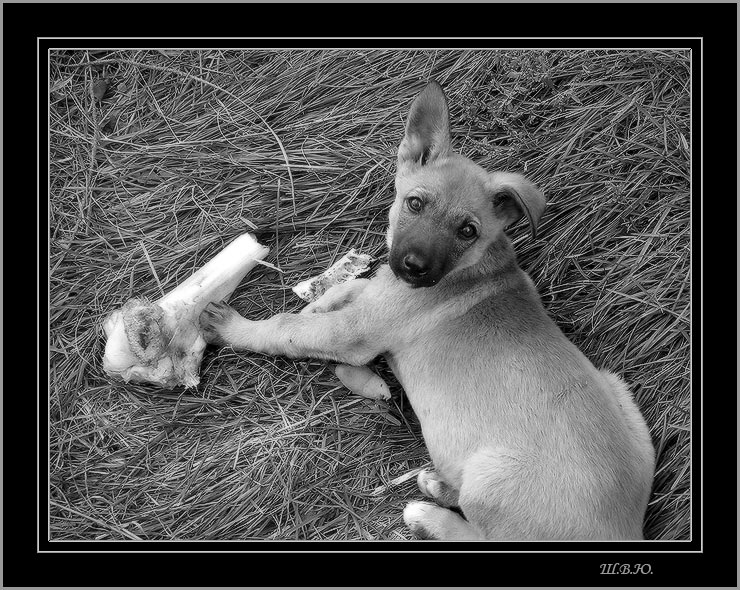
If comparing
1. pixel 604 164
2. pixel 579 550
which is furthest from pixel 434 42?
pixel 579 550

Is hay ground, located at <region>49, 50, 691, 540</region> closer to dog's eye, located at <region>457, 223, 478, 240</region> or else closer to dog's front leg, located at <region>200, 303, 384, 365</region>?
dog's front leg, located at <region>200, 303, 384, 365</region>

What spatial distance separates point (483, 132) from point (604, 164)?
3.60 feet

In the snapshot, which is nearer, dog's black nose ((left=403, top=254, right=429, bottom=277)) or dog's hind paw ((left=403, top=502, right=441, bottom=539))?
dog's black nose ((left=403, top=254, right=429, bottom=277))

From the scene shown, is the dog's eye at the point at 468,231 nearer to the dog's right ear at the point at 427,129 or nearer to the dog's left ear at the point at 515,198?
the dog's left ear at the point at 515,198

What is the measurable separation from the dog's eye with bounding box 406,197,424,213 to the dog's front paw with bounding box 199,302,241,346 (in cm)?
171

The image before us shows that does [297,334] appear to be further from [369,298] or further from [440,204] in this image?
[440,204]

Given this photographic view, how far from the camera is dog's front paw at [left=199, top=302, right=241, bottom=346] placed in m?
4.94

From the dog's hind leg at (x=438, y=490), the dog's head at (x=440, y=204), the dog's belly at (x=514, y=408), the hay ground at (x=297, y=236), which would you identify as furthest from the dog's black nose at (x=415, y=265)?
the dog's hind leg at (x=438, y=490)

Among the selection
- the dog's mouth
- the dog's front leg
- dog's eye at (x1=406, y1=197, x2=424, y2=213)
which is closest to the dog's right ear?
dog's eye at (x1=406, y1=197, x2=424, y2=213)

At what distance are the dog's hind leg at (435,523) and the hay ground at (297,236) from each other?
0.55ft

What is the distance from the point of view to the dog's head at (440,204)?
4.21m

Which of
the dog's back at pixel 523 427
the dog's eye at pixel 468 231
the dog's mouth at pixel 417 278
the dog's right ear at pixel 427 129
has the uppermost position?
the dog's right ear at pixel 427 129

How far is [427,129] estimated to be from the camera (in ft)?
14.8

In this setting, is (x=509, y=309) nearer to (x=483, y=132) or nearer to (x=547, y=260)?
(x=547, y=260)
